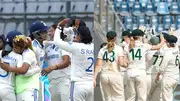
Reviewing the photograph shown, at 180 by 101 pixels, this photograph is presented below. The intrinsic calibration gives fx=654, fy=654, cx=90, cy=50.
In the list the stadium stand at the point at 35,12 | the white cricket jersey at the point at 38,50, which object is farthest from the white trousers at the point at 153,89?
the white cricket jersey at the point at 38,50

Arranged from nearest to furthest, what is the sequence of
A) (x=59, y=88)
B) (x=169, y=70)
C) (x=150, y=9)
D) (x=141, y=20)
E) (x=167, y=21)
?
1. (x=59, y=88)
2. (x=169, y=70)
3. (x=141, y=20)
4. (x=167, y=21)
5. (x=150, y=9)

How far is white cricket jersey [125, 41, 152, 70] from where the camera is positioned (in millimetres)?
13570

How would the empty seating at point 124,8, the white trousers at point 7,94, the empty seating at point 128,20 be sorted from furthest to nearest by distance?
the empty seating at point 124,8 < the empty seating at point 128,20 < the white trousers at point 7,94

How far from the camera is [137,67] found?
13719 mm

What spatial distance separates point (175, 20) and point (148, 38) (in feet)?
29.6

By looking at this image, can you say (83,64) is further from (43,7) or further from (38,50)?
(43,7)

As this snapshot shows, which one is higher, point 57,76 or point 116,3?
point 116,3

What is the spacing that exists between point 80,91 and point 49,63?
115cm

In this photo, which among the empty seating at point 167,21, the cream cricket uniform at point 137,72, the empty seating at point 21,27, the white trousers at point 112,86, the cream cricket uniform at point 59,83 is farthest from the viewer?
the empty seating at point 167,21

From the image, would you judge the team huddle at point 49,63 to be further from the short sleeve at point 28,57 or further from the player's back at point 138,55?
the player's back at point 138,55

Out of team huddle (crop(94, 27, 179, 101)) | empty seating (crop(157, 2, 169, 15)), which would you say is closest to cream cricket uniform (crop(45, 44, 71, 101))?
team huddle (crop(94, 27, 179, 101))

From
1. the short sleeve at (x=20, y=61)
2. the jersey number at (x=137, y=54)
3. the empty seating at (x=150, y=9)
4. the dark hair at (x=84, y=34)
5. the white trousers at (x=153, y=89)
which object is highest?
the empty seating at (x=150, y=9)

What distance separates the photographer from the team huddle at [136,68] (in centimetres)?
1330

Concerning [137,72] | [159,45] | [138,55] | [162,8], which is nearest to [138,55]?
[138,55]
